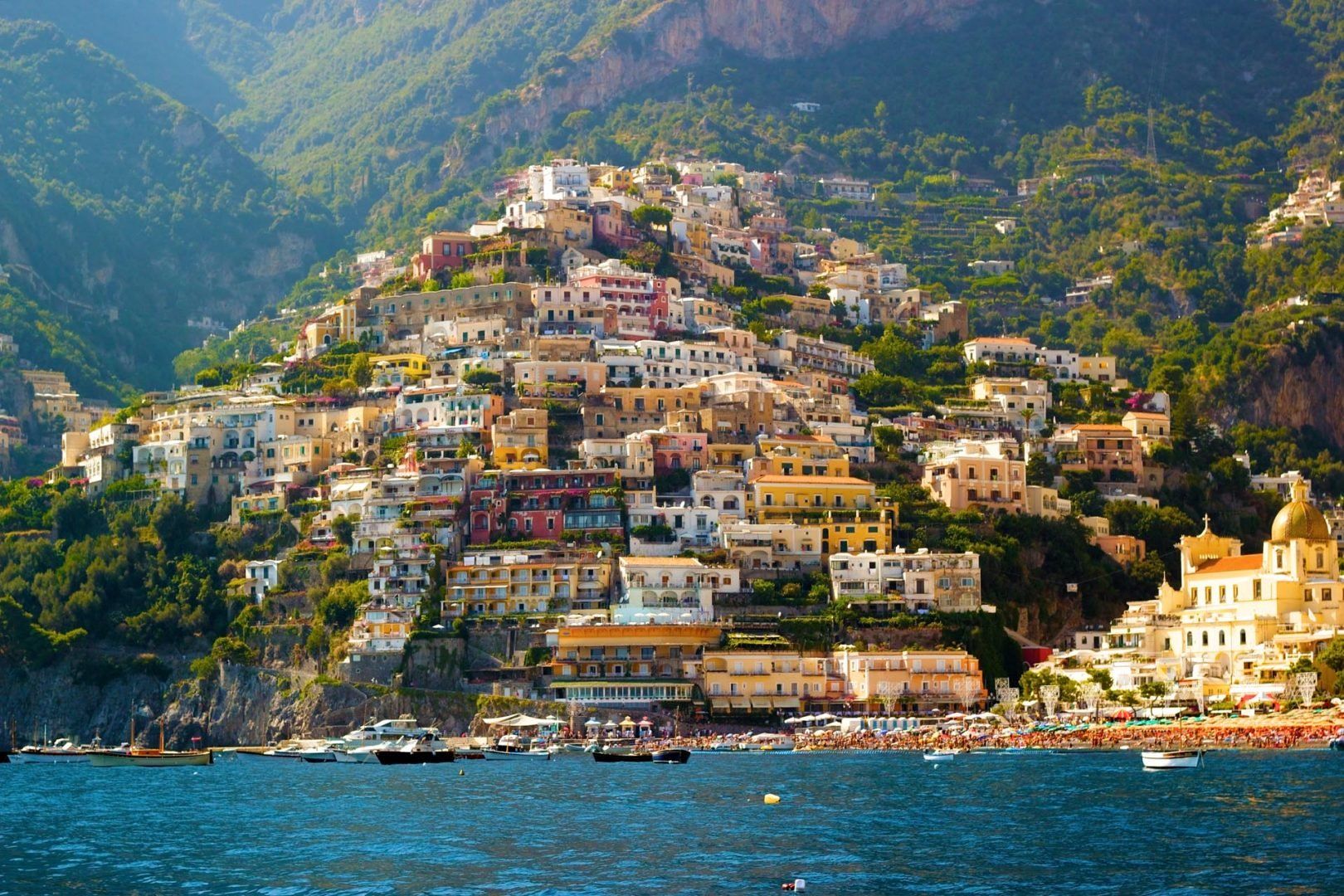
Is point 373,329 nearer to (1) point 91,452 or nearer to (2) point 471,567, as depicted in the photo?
(1) point 91,452

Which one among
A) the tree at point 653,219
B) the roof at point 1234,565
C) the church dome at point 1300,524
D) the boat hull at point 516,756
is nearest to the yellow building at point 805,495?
the roof at point 1234,565

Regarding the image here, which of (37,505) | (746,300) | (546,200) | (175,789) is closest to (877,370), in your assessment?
(746,300)

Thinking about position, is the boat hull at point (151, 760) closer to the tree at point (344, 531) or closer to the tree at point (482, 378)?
the tree at point (344, 531)

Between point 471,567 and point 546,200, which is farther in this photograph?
point 546,200

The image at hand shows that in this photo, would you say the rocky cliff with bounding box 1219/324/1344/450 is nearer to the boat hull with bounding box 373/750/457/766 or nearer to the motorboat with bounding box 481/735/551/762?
the motorboat with bounding box 481/735/551/762

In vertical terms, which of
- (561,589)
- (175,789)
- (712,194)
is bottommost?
(175,789)

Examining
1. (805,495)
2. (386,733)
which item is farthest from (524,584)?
(805,495)

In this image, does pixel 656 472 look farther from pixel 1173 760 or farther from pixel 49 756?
pixel 1173 760
